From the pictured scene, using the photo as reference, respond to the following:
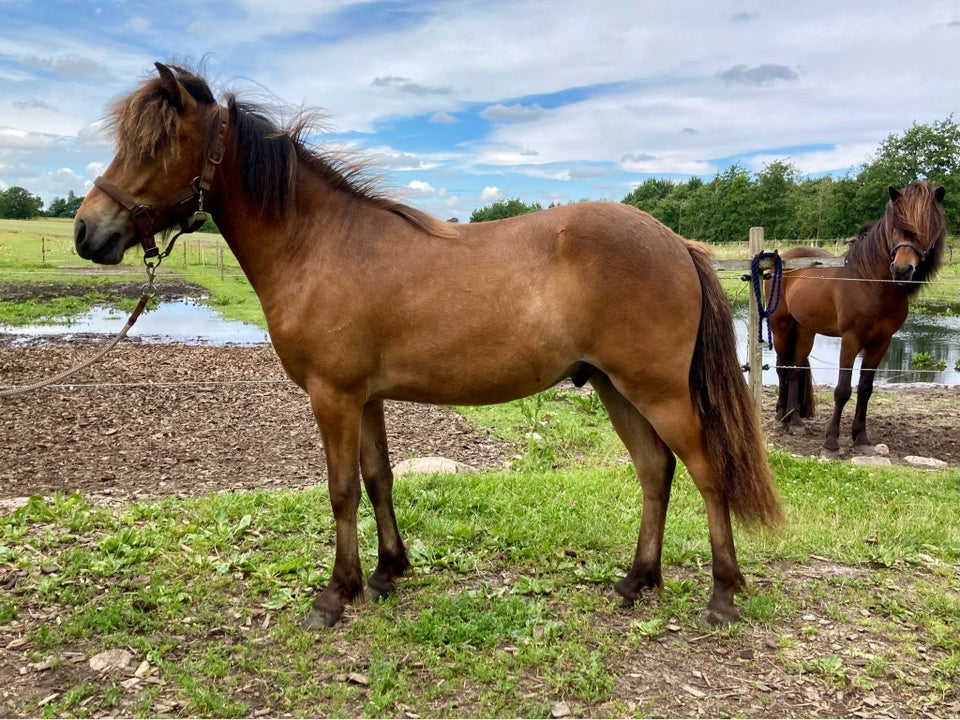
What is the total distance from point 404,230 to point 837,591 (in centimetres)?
304

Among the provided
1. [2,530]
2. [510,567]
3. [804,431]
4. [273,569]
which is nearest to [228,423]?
[2,530]

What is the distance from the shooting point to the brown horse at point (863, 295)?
6.39m

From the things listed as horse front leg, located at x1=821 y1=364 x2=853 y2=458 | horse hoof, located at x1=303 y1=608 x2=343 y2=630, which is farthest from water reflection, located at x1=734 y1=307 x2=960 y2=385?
horse hoof, located at x1=303 y1=608 x2=343 y2=630

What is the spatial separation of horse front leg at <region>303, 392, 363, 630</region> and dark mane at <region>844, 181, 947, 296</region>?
615 centimetres

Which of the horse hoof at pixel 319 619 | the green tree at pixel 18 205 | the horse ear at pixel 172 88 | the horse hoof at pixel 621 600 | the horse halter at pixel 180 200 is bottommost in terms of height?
the horse hoof at pixel 319 619

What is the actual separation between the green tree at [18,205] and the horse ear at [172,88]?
6260 centimetres

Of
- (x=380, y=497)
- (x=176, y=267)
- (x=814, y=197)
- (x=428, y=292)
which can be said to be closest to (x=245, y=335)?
(x=380, y=497)

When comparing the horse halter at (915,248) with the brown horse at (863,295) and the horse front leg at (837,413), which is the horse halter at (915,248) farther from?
the horse front leg at (837,413)

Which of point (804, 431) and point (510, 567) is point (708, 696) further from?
point (804, 431)

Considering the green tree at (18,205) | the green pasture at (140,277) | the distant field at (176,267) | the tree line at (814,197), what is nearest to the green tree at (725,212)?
the tree line at (814,197)

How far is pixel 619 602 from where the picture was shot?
337 centimetres

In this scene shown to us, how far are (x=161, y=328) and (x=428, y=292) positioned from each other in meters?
13.2

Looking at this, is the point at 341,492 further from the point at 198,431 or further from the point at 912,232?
the point at 912,232

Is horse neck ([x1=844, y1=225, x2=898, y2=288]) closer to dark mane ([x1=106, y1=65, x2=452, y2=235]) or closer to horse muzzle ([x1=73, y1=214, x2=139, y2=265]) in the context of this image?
dark mane ([x1=106, y1=65, x2=452, y2=235])
